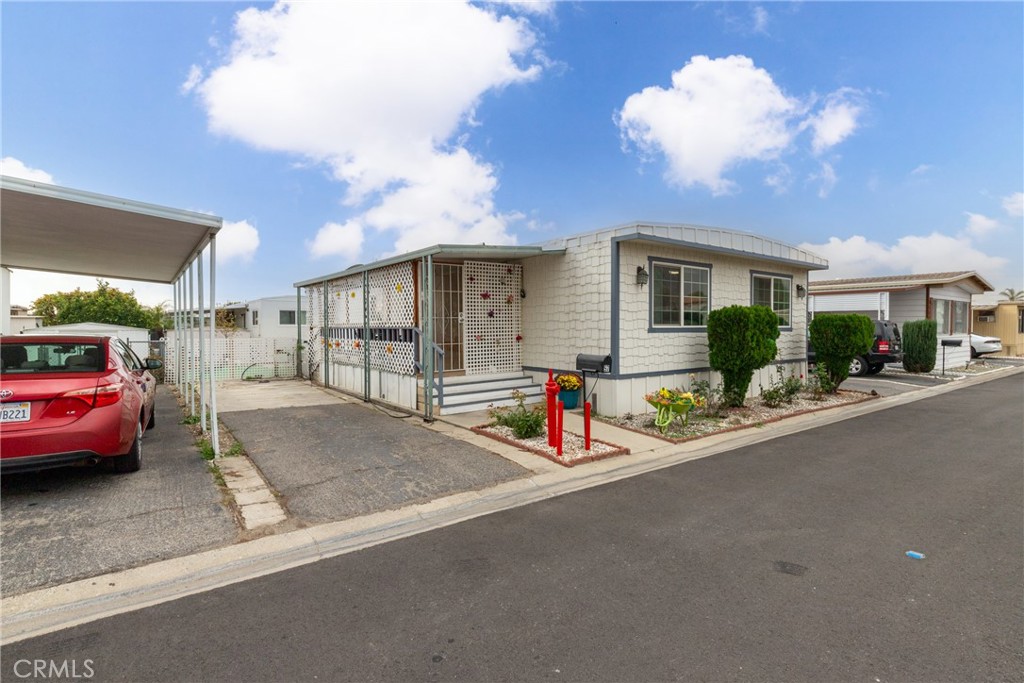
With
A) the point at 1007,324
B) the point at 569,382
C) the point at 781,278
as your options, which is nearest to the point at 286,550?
the point at 569,382

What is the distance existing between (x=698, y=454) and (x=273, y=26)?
8861mm

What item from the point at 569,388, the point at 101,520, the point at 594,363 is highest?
the point at 594,363

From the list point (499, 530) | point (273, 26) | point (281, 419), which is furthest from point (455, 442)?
point (273, 26)

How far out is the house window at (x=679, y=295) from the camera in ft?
30.6

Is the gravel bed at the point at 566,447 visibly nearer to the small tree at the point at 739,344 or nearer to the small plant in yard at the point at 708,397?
the small plant in yard at the point at 708,397

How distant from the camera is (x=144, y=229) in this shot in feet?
19.7

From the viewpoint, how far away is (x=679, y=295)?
31.9ft

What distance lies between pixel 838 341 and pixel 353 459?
10.6 meters

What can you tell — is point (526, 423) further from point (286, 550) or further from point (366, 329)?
point (366, 329)

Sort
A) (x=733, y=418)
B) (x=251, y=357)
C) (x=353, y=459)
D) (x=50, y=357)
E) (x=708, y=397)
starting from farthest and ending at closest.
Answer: (x=251, y=357)
(x=708, y=397)
(x=733, y=418)
(x=353, y=459)
(x=50, y=357)

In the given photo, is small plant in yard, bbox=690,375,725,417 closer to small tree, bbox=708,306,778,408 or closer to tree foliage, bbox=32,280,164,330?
small tree, bbox=708,306,778,408

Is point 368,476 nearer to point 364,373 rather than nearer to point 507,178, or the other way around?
point 364,373

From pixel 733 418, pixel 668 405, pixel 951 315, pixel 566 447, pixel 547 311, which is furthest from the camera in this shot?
pixel 951 315

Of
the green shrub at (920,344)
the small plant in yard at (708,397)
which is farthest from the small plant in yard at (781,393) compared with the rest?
the green shrub at (920,344)
